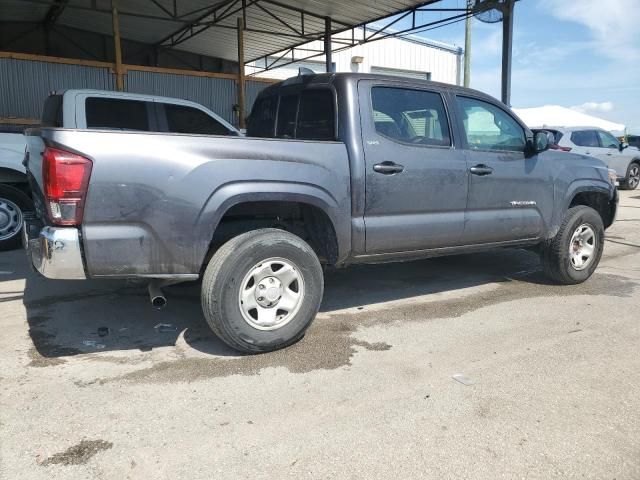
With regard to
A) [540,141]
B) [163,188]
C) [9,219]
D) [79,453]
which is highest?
[540,141]

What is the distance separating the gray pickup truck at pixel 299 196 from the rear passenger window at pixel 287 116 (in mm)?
18

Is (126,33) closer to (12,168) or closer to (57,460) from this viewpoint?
(12,168)

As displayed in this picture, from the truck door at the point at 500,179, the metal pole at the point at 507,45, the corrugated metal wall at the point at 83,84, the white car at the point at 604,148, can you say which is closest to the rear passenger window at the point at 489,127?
the truck door at the point at 500,179

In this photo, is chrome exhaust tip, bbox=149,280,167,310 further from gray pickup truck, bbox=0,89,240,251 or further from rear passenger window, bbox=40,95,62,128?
rear passenger window, bbox=40,95,62,128

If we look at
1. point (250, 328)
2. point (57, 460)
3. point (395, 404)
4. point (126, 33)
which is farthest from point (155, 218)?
point (126, 33)

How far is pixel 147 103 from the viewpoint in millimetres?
7266

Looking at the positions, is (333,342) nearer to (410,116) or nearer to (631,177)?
(410,116)

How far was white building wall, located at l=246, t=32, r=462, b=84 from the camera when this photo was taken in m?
19.3

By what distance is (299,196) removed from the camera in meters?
3.80

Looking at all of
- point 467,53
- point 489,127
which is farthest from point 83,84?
point 467,53

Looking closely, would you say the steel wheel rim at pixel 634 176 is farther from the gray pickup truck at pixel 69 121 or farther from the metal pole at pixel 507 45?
the gray pickup truck at pixel 69 121

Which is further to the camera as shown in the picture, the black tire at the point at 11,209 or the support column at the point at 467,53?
the support column at the point at 467,53

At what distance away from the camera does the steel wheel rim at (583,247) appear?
5723 mm

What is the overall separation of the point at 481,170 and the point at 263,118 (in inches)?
81.0
